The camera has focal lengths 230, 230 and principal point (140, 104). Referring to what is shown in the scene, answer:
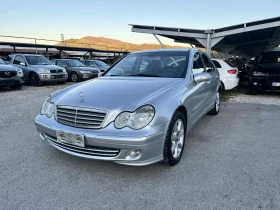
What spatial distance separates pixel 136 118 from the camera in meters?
2.53

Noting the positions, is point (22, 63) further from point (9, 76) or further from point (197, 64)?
point (197, 64)

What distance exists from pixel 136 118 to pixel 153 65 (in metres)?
1.71

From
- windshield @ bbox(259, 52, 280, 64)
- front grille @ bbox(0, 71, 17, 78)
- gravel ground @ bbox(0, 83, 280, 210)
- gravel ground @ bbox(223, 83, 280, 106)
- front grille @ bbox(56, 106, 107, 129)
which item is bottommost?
gravel ground @ bbox(0, 83, 280, 210)

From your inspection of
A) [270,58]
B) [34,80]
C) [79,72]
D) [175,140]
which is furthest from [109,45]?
[175,140]

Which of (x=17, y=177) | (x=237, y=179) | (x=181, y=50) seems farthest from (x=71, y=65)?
(x=237, y=179)

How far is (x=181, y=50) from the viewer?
417 centimetres

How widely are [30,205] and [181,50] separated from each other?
330cm

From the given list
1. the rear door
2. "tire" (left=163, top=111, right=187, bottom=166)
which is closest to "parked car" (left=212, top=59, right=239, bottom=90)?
"tire" (left=163, top=111, right=187, bottom=166)

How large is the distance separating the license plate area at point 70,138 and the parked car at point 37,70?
9.25 meters

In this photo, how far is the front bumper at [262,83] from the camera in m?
7.68

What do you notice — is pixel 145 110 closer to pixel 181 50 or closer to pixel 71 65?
pixel 181 50

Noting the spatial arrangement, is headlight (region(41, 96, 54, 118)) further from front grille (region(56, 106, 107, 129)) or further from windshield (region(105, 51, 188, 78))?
windshield (region(105, 51, 188, 78))

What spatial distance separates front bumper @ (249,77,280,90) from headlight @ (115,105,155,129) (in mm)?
6675

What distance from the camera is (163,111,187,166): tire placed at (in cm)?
277
